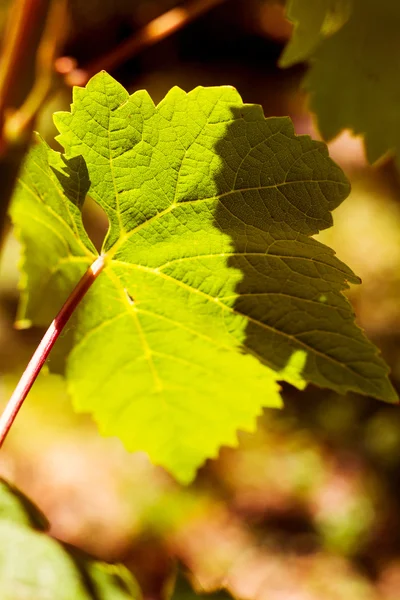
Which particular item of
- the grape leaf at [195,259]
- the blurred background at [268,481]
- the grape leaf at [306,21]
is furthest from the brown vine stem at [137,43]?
the blurred background at [268,481]

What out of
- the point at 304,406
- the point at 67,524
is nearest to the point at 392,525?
the point at 304,406

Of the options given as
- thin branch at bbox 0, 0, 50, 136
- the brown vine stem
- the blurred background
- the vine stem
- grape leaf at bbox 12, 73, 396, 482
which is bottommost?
the blurred background

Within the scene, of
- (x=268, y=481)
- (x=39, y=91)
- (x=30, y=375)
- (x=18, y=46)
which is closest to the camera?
(x=30, y=375)

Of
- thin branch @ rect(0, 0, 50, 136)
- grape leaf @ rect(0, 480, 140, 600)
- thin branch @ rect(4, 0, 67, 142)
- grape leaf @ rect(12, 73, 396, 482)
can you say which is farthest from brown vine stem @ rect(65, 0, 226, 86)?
grape leaf @ rect(0, 480, 140, 600)

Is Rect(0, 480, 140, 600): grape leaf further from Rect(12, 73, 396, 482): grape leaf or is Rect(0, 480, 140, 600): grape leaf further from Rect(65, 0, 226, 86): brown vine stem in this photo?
Rect(65, 0, 226, 86): brown vine stem

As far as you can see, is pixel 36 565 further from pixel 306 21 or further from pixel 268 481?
pixel 268 481

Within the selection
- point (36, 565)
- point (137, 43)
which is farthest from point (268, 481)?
point (36, 565)
